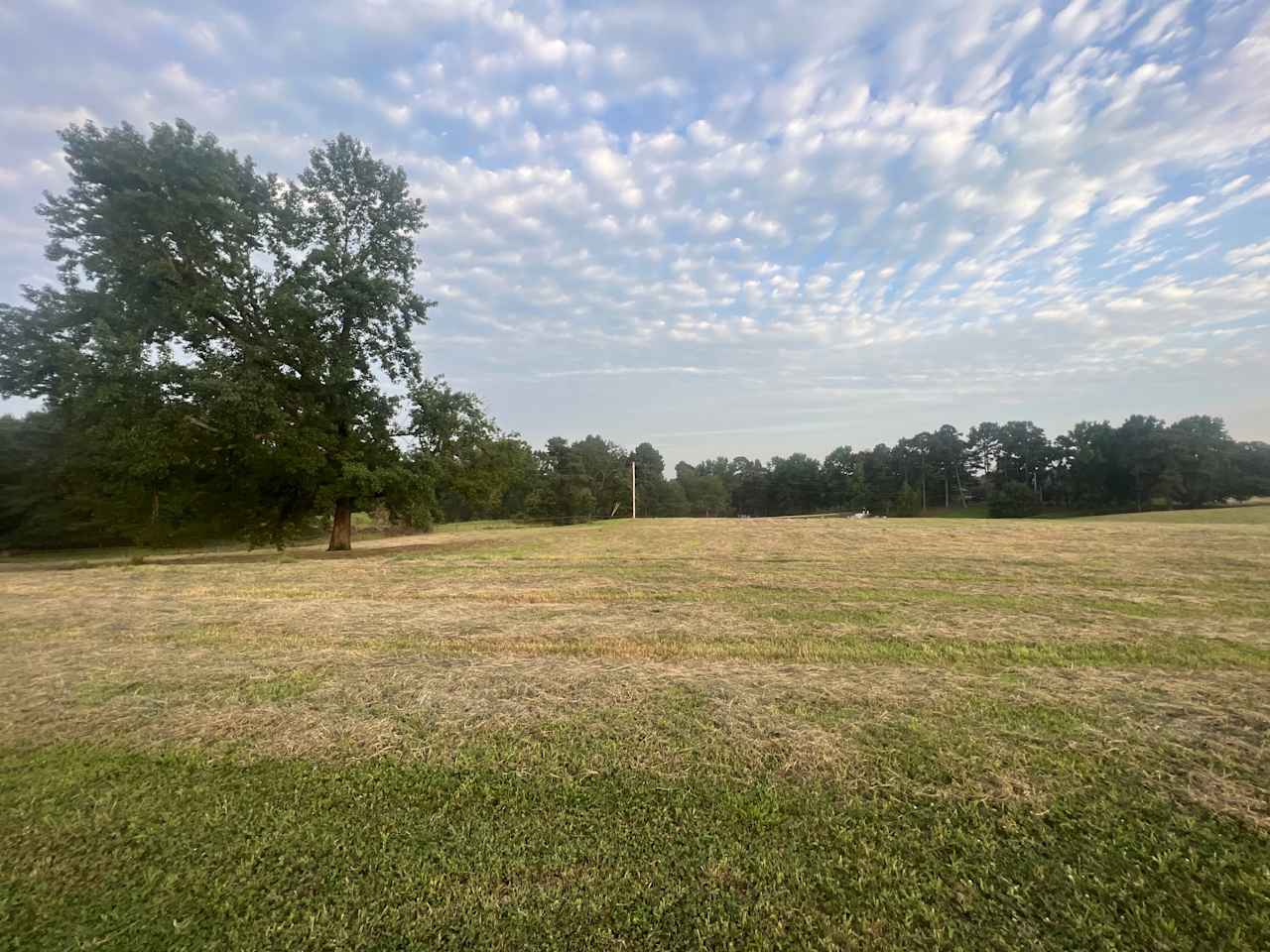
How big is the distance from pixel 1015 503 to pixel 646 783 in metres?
84.5

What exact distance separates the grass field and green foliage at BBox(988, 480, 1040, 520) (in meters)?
76.7

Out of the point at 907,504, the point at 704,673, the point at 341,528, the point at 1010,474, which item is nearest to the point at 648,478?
the point at 907,504

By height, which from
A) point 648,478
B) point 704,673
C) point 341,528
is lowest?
point 704,673

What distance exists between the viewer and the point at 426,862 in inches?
93.9

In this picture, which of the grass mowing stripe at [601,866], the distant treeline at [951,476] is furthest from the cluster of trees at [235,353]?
the distant treeline at [951,476]

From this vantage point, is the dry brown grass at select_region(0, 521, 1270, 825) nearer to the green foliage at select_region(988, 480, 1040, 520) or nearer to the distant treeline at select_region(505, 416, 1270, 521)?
the distant treeline at select_region(505, 416, 1270, 521)

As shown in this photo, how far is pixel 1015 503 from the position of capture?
2773 inches

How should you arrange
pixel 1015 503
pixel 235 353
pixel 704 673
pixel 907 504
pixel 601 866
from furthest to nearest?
pixel 907 504
pixel 1015 503
pixel 235 353
pixel 704 673
pixel 601 866

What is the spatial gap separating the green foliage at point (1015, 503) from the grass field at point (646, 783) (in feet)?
252

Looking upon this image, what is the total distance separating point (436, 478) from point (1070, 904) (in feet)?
61.9

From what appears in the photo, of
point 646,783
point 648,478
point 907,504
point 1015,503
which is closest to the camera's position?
point 646,783

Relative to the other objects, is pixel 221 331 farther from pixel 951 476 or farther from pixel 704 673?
pixel 951 476

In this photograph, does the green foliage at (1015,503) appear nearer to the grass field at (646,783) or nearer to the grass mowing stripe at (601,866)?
the grass field at (646,783)

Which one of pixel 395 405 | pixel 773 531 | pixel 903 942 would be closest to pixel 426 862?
pixel 903 942
